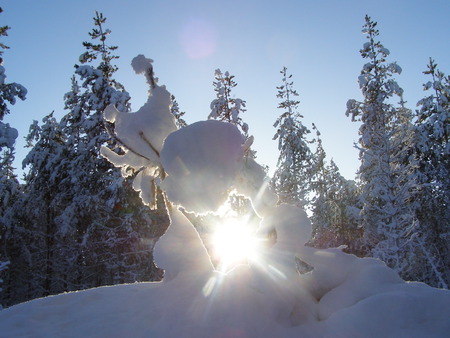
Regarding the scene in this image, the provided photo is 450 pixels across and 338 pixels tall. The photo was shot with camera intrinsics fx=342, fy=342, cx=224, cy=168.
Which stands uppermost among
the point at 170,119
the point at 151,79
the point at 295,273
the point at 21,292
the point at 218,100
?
Answer: the point at 218,100

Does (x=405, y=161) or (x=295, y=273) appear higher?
(x=405, y=161)

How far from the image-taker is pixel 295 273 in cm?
250

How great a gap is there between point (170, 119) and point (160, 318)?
174cm

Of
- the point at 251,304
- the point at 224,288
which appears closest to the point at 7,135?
the point at 224,288

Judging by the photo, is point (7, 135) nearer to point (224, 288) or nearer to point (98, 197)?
point (98, 197)

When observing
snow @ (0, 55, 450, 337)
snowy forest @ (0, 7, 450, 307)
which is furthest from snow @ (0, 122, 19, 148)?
snow @ (0, 55, 450, 337)

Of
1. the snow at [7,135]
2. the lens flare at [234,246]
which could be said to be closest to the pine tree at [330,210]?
the snow at [7,135]

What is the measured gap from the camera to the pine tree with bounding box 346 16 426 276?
13.1 metres

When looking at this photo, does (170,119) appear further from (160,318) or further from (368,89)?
(368,89)

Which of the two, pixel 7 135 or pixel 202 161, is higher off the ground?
pixel 7 135

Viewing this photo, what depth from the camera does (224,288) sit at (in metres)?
2.37

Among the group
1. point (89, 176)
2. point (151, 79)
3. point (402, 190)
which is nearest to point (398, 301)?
point (151, 79)

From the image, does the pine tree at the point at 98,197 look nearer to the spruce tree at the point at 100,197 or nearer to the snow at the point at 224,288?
the spruce tree at the point at 100,197

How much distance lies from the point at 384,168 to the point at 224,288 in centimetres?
1292
